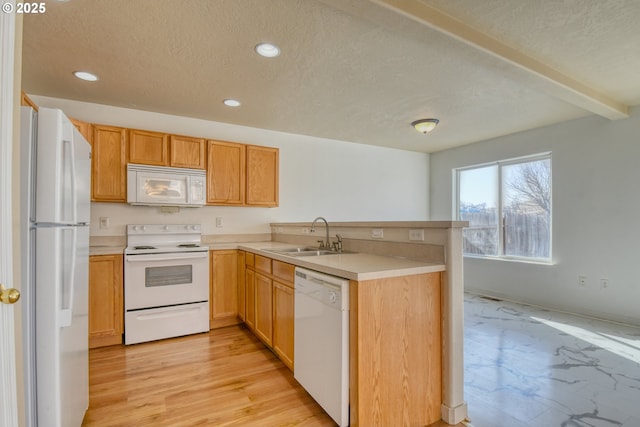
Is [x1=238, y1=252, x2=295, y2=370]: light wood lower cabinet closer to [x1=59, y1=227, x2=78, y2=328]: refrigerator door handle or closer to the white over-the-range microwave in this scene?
the white over-the-range microwave

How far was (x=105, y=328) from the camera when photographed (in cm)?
279

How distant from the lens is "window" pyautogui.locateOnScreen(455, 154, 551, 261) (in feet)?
13.9

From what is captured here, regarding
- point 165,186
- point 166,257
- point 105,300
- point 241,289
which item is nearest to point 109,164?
point 165,186

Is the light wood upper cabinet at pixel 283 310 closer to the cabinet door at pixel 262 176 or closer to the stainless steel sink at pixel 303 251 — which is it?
the stainless steel sink at pixel 303 251

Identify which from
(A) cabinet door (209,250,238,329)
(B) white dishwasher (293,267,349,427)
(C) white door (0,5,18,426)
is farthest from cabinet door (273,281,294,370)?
(C) white door (0,5,18,426)

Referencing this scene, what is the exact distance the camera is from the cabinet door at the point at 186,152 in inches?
131

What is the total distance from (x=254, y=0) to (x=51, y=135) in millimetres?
1310

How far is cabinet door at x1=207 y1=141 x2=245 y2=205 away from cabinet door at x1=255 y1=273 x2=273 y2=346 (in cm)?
122

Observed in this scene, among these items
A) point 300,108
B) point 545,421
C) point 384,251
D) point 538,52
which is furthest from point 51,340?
point 538,52

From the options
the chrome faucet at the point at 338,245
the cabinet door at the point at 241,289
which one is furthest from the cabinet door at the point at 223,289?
the chrome faucet at the point at 338,245

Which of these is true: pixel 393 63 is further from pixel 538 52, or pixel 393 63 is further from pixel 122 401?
pixel 122 401

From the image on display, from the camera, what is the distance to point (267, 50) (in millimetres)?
2283

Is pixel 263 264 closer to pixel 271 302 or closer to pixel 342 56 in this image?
pixel 271 302

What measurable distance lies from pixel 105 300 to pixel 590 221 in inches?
218
